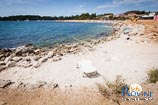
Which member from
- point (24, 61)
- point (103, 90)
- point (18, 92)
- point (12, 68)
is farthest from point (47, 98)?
point (24, 61)

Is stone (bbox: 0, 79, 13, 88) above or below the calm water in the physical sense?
below

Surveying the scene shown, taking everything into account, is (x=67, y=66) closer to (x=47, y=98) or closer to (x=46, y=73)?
(x=46, y=73)

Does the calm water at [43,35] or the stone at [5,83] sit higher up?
the calm water at [43,35]

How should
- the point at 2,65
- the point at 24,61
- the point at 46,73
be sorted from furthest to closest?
1. the point at 24,61
2. the point at 2,65
3. the point at 46,73

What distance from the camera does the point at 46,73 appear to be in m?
6.72

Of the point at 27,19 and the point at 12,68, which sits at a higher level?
the point at 27,19

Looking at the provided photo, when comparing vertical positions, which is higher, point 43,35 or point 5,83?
point 43,35

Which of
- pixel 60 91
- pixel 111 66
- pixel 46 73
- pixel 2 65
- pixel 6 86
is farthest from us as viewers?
pixel 2 65

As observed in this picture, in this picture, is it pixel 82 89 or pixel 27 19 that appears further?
pixel 27 19

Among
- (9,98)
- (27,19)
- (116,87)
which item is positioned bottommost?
(9,98)

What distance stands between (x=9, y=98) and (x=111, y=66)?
5395 mm

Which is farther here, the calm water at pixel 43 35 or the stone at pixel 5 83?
the calm water at pixel 43 35

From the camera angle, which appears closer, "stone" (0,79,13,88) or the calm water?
"stone" (0,79,13,88)

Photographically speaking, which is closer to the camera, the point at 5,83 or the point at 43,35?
the point at 5,83
